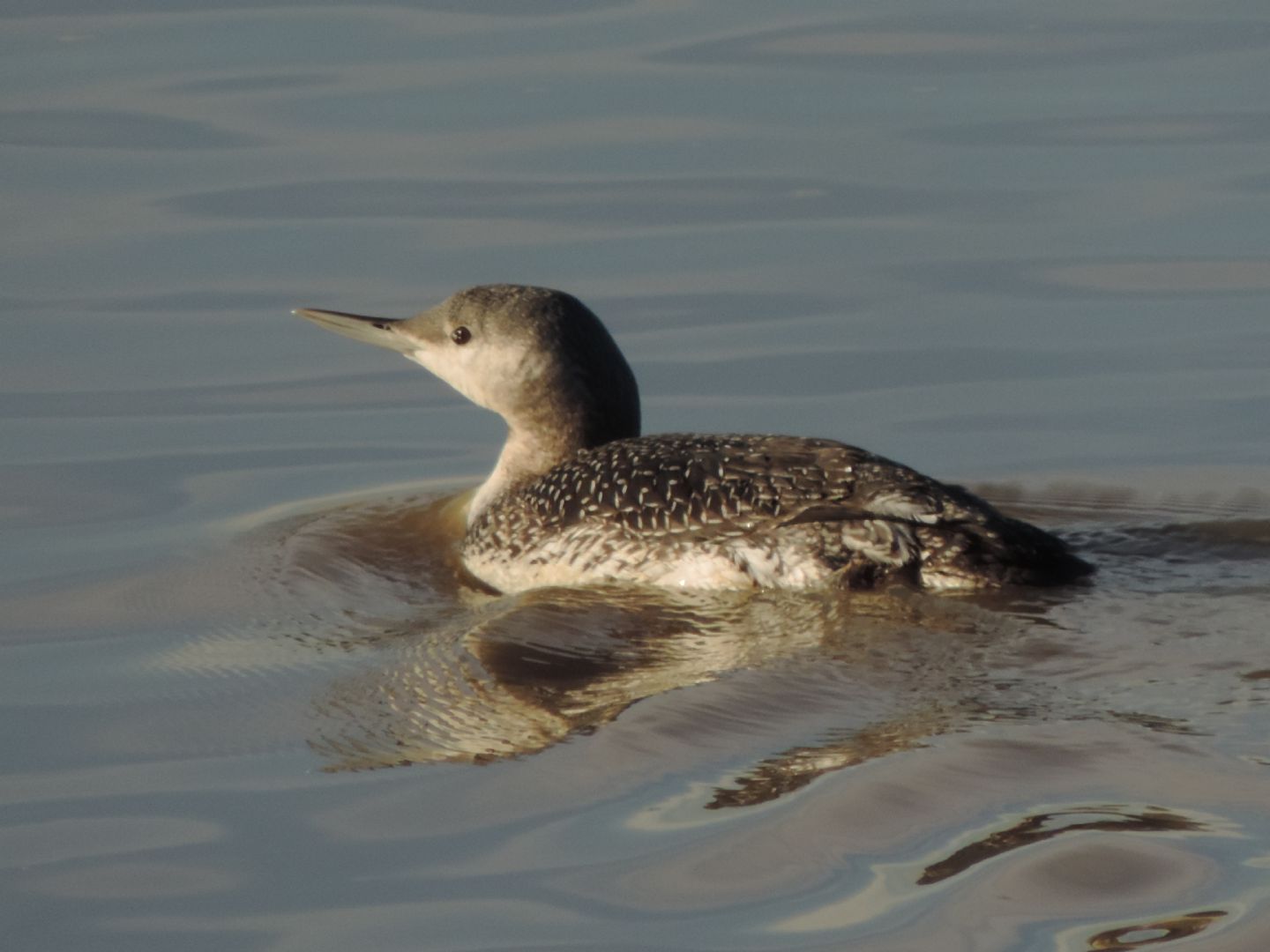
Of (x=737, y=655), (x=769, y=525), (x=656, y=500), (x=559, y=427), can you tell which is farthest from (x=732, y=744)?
(x=559, y=427)

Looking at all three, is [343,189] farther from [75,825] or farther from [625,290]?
[75,825]

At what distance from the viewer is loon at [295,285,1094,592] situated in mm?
6488

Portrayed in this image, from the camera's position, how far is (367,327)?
8.09m

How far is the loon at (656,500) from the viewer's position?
6.49m

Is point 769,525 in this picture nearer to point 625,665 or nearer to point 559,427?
point 625,665

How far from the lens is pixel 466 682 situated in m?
6.08

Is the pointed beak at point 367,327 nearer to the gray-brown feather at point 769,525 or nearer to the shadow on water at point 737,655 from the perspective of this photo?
the shadow on water at point 737,655

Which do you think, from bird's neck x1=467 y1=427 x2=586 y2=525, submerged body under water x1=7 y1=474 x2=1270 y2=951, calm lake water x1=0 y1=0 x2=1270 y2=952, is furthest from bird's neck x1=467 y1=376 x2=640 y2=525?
submerged body under water x1=7 y1=474 x2=1270 y2=951

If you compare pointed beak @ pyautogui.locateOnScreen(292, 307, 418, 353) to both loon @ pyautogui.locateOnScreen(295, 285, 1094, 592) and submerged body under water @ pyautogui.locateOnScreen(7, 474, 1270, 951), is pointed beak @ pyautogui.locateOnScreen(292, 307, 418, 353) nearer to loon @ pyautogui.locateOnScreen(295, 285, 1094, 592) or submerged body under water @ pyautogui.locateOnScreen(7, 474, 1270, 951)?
loon @ pyautogui.locateOnScreen(295, 285, 1094, 592)

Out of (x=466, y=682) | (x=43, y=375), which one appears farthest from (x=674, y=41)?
(x=466, y=682)

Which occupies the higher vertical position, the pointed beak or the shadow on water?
the pointed beak

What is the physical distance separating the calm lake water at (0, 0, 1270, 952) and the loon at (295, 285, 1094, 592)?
121mm

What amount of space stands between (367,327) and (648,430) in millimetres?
1322

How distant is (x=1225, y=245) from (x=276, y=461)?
4.42m
